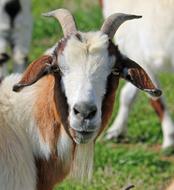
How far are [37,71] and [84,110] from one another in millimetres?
502

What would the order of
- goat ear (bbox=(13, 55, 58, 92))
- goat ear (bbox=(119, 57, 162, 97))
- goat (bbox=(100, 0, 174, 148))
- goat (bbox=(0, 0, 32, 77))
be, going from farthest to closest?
1. goat (bbox=(0, 0, 32, 77))
2. goat (bbox=(100, 0, 174, 148))
3. goat ear (bbox=(119, 57, 162, 97))
4. goat ear (bbox=(13, 55, 58, 92))

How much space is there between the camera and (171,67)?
9.24 meters

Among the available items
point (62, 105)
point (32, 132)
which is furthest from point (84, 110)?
point (32, 132)

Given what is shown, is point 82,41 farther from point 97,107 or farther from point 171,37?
point 171,37

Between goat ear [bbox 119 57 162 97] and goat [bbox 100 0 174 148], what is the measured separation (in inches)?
108

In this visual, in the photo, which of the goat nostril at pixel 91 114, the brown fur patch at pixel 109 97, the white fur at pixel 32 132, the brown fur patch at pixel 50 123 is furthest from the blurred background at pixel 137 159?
the goat nostril at pixel 91 114

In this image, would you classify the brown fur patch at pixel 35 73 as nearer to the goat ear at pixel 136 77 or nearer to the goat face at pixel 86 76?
the goat face at pixel 86 76

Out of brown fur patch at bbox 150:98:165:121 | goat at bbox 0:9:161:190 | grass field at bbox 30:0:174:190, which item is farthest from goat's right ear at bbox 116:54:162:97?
brown fur patch at bbox 150:98:165:121

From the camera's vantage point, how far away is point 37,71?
622 centimetres

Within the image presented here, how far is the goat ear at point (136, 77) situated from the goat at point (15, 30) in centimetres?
406

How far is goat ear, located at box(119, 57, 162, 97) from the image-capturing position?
6.31 m

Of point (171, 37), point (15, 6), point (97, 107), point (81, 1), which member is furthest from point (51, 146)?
point (81, 1)

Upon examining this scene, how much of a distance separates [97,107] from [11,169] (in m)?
0.83

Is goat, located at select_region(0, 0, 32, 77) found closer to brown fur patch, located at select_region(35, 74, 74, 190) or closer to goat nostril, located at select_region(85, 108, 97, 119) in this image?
brown fur patch, located at select_region(35, 74, 74, 190)
